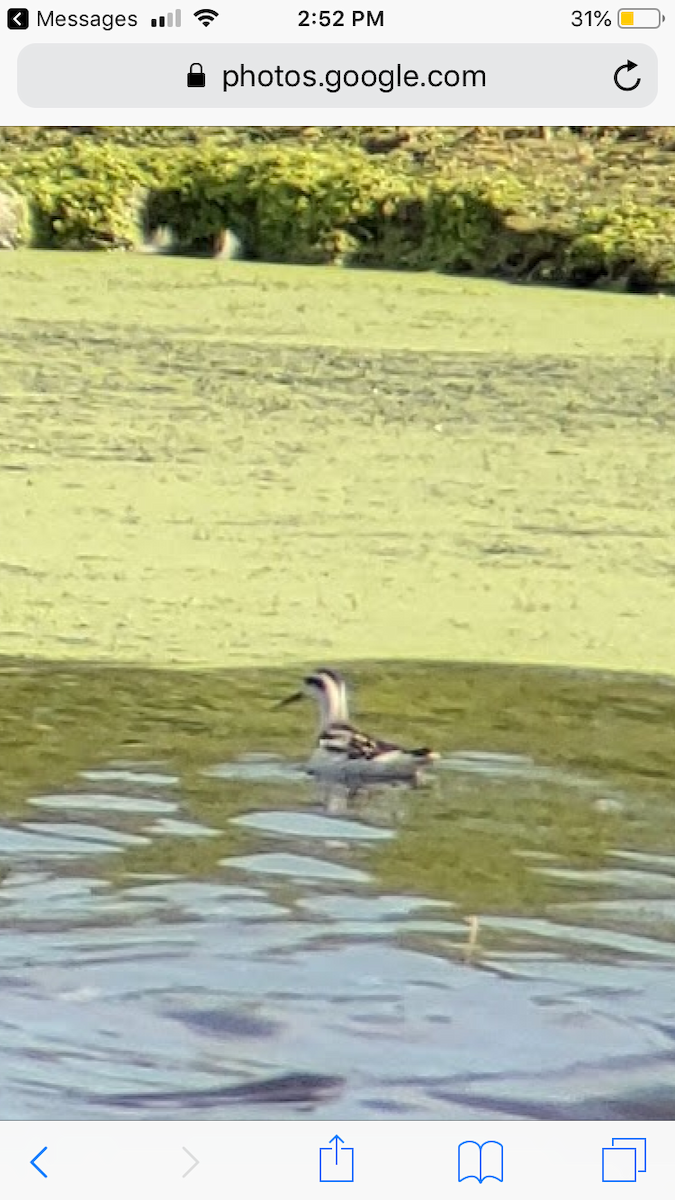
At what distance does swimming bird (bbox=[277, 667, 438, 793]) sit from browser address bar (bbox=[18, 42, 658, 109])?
201 centimetres

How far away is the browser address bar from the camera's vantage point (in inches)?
182

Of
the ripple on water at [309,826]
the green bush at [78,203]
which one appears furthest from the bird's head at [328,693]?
the green bush at [78,203]

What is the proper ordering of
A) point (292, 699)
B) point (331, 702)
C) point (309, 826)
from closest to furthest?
point (309, 826)
point (331, 702)
point (292, 699)

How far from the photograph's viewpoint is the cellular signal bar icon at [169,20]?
15.0 ft

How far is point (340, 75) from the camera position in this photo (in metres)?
4.68

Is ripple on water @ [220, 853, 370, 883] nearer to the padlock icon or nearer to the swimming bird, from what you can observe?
the swimming bird

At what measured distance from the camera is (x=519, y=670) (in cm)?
743

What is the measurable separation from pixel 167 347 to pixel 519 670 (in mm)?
3915

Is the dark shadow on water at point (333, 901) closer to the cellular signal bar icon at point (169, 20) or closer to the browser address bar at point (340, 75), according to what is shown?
the browser address bar at point (340, 75)

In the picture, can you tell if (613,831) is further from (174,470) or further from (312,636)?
(174,470)

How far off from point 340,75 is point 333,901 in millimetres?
1710

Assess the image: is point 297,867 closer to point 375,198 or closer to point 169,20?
point 169,20

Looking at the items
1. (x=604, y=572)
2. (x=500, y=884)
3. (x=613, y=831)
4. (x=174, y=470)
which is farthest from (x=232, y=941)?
(x=174, y=470)

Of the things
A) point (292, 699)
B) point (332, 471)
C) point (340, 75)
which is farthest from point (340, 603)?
point (340, 75)
